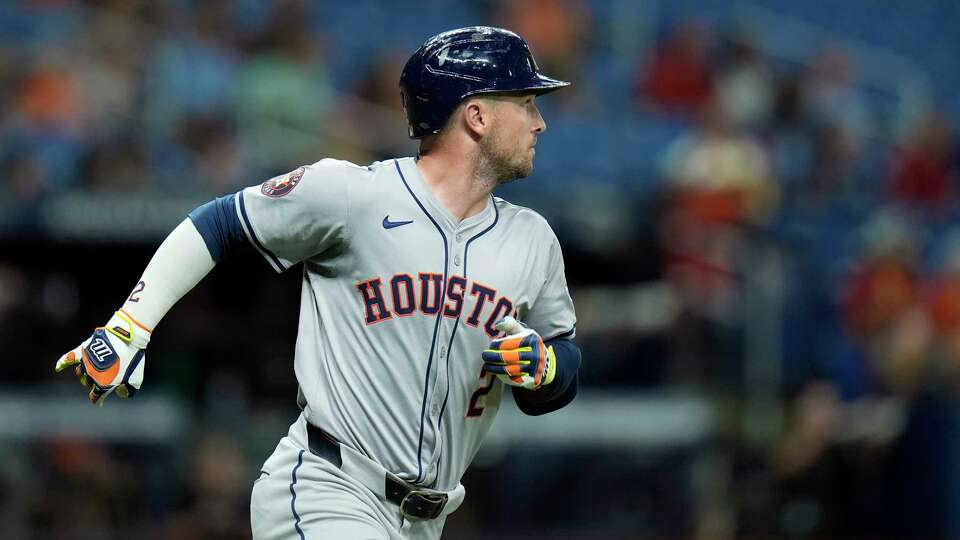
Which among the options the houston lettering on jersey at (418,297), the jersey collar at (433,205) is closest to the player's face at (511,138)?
the jersey collar at (433,205)

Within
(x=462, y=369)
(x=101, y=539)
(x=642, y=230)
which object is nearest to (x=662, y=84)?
(x=642, y=230)

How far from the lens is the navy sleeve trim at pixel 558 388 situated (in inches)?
158

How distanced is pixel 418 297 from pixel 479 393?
1.15 ft

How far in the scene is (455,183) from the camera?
160 inches

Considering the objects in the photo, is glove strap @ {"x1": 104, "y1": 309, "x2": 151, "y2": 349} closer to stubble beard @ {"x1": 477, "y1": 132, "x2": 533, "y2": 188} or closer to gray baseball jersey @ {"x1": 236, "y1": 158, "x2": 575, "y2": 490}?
gray baseball jersey @ {"x1": 236, "y1": 158, "x2": 575, "y2": 490}

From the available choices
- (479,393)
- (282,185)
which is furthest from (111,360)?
(479,393)

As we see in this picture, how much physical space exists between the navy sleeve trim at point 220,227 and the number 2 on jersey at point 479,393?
74 centimetres

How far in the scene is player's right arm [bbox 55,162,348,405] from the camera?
379cm

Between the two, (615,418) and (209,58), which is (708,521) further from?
(209,58)

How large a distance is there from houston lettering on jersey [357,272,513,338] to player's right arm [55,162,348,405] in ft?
0.57

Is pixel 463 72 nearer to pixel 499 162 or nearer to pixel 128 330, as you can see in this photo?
pixel 499 162

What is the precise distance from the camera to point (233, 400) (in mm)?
8164

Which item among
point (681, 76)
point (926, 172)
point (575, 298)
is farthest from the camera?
point (681, 76)

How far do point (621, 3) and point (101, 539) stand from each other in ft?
22.6
